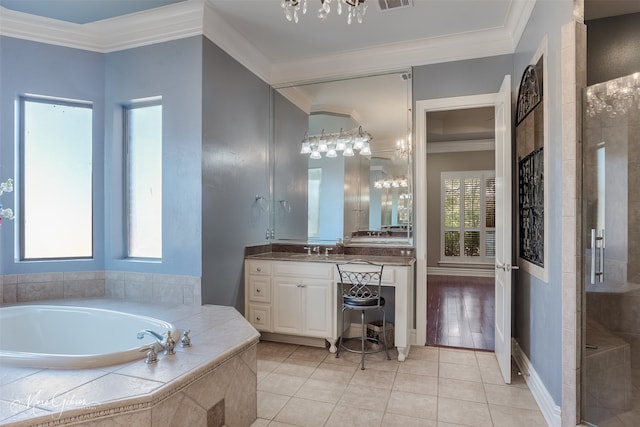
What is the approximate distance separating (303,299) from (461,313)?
2.35 meters

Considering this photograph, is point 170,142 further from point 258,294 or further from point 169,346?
point 169,346

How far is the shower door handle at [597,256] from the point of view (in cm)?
182

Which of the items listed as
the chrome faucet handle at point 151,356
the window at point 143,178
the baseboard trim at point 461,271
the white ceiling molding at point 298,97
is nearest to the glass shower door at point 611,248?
→ the chrome faucet handle at point 151,356

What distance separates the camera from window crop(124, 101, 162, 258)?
309cm

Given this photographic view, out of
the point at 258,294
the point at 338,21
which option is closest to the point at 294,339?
the point at 258,294

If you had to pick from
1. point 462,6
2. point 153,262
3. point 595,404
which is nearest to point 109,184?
point 153,262

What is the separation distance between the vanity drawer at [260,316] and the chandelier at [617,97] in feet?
9.52

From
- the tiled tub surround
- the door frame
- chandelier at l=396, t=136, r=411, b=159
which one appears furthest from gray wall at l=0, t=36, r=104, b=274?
the door frame

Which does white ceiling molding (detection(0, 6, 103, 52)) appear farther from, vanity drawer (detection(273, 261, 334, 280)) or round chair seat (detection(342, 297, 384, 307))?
round chair seat (detection(342, 297, 384, 307))

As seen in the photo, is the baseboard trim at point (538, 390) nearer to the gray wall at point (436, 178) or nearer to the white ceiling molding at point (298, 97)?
the white ceiling molding at point (298, 97)

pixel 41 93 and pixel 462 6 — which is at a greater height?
pixel 462 6

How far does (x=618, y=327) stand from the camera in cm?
188

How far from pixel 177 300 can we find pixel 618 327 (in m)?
2.96

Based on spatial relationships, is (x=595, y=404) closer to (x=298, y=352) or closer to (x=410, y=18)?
(x=298, y=352)
